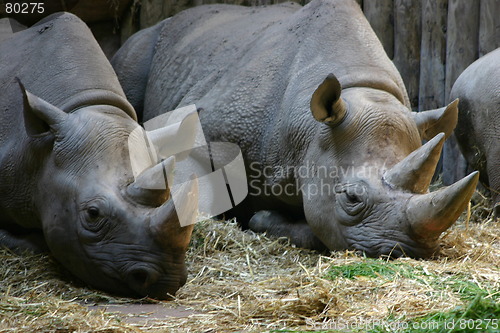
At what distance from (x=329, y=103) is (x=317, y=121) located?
233mm

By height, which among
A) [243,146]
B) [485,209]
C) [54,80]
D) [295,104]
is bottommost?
[485,209]

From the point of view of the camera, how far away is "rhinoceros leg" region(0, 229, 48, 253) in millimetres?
5457

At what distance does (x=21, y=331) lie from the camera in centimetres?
376

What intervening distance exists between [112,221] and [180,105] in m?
2.85

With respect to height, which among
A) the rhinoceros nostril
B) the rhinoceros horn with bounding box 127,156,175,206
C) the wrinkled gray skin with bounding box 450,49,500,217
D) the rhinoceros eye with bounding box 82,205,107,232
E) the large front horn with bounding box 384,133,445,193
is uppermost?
the rhinoceros horn with bounding box 127,156,175,206

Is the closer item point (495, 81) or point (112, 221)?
point (112, 221)

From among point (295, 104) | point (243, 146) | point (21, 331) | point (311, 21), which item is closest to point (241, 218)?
point (243, 146)

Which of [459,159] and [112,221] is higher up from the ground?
[112,221]

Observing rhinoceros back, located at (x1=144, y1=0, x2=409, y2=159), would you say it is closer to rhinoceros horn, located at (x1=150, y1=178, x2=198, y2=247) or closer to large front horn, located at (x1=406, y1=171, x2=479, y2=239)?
large front horn, located at (x1=406, y1=171, x2=479, y2=239)

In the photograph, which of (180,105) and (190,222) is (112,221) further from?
(180,105)

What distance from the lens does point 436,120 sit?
19.5 ft


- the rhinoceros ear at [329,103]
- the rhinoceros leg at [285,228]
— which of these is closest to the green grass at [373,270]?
the rhinoceros ear at [329,103]

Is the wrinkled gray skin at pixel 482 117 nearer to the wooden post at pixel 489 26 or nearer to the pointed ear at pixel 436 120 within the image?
the wooden post at pixel 489 26

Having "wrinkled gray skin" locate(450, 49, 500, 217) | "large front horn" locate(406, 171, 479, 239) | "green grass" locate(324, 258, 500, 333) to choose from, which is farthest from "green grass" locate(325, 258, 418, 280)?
"wrinkled gray skin" locate(450, 49, 500, 217)
